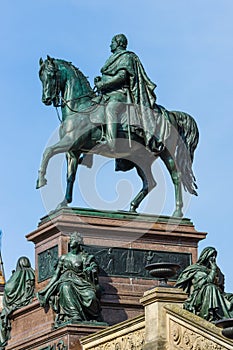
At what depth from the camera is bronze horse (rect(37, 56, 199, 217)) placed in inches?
1362

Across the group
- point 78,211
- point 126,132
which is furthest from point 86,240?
point 126,132

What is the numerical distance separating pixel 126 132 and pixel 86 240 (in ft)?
9.71

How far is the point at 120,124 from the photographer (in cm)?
3491

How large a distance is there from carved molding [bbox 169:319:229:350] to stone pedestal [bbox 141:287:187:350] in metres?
0.15

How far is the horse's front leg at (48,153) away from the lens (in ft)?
113

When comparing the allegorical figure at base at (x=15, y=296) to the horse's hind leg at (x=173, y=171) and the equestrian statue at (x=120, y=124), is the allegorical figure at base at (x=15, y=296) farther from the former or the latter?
the horse's hind leg at (x=173, y=171)

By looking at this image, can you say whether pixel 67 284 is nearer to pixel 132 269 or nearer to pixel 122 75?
pixel 132 269

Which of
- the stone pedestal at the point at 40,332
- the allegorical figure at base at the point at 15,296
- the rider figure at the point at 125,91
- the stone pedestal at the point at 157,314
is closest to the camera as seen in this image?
the stone pedestal at the point at 157,314

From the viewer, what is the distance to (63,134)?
34750 millimetres

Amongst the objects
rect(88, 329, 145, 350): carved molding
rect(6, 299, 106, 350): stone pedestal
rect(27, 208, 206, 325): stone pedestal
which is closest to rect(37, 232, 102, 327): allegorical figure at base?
rect(6, 299, 106, 350): stone pedestal

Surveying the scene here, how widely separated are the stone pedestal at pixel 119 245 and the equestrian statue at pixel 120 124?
666 millimetres

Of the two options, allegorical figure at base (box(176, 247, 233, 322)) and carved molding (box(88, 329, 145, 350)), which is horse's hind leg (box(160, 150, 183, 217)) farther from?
carved molding (box(88, 329, 145, 350))

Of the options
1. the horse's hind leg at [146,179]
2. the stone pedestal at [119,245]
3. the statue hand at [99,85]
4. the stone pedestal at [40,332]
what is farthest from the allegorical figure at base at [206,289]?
the statue hand at [99,85]

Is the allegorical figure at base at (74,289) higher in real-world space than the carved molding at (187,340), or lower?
higher
